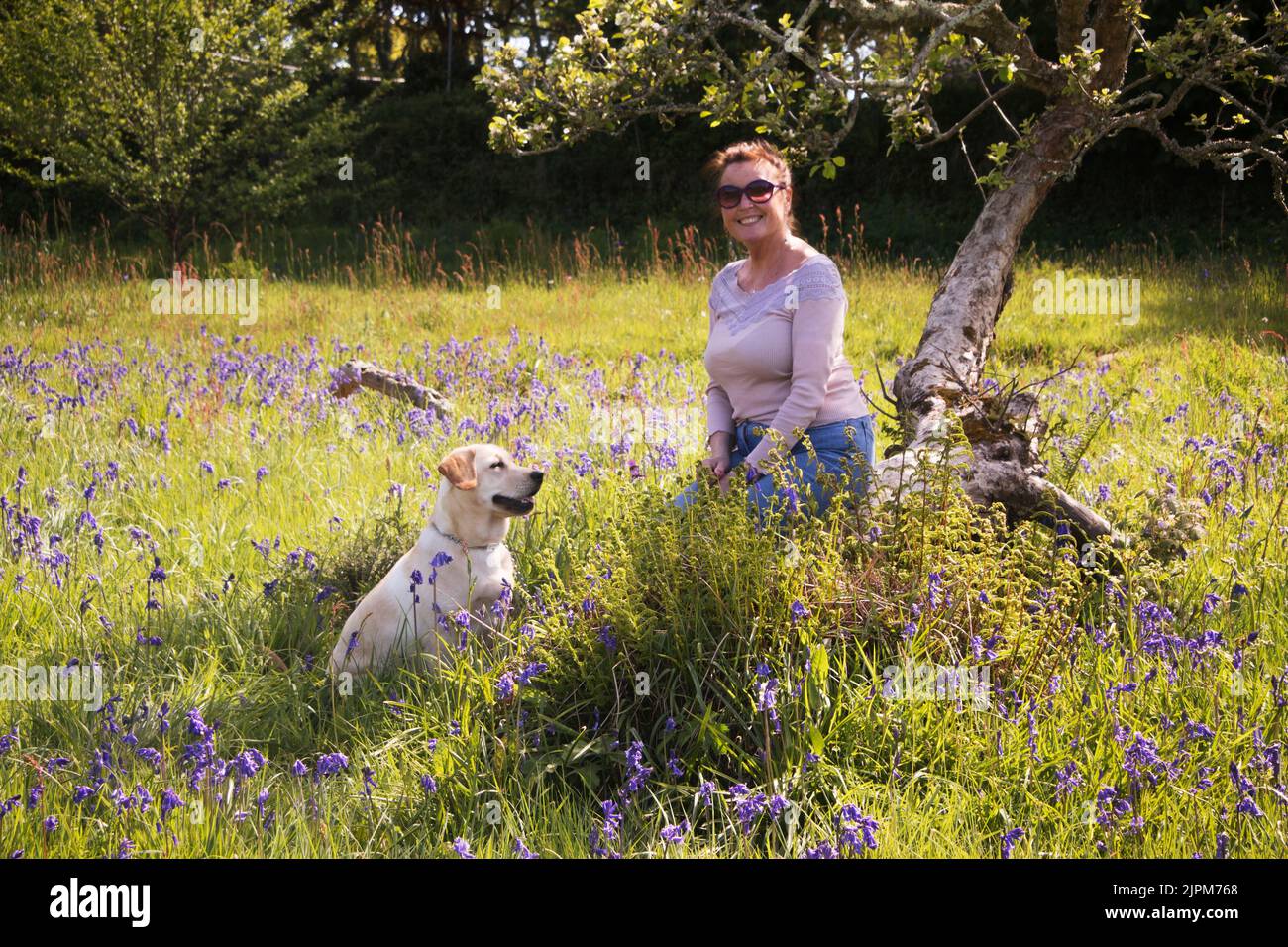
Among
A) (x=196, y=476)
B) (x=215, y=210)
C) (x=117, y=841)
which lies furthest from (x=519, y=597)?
(x=215, y=210)

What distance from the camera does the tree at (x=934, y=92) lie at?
436 centimetres

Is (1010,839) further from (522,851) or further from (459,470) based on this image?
(459,470)

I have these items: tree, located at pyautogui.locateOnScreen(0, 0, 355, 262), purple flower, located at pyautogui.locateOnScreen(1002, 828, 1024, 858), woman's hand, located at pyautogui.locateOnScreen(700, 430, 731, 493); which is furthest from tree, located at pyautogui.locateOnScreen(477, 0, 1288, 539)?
tree, located at pyautogui.locateOnScreen(0, 0, 355, 262)

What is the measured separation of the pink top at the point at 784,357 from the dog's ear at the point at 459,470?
1.15 metres

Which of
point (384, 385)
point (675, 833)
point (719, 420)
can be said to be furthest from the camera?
point (384, 385)

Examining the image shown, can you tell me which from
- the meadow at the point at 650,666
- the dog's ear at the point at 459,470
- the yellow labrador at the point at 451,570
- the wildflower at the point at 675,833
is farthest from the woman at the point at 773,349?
the wildflower at the point at 675,833

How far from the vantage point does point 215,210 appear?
20.0 meters

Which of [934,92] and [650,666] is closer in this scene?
[650,666]

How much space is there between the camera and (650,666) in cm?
340

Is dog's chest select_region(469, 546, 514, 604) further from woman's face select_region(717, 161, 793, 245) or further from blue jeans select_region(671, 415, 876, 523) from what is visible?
woman's face select_region(717, 161, 793, 245)

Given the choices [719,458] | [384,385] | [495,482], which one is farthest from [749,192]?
[384,385]

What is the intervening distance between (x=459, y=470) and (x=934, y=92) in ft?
8.96

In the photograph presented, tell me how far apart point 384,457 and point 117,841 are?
146 inches
